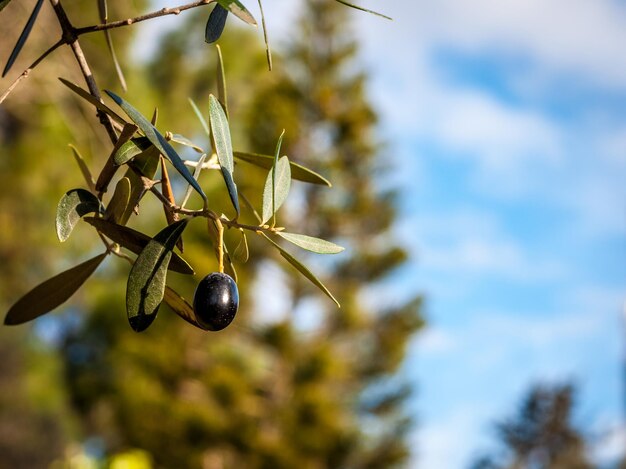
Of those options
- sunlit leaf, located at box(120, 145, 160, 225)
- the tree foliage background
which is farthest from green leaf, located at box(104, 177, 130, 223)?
the tree foliage background

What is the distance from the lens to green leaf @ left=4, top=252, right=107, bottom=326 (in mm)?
313

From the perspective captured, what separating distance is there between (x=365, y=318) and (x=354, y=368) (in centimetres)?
41

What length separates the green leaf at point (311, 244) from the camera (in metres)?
0.30

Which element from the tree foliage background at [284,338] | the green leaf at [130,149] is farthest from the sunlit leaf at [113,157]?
the tree foliage background at [284,338]

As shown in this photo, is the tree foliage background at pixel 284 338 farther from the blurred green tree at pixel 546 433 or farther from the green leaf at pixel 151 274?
the green leaf at pixel 151 274

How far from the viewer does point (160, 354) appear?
5973mm

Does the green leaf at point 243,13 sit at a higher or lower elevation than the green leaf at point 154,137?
higher

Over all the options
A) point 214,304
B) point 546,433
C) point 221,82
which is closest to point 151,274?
point 214,304

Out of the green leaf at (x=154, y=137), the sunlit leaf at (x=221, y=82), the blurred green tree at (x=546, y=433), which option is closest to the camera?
the green leaf at (x=154, y=137)

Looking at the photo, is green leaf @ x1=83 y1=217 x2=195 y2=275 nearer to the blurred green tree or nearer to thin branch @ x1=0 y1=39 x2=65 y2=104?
thin branch @ x1=0 y1=39 x2=65 y2=104

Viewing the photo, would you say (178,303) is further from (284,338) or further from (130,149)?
Answer: (284,338)

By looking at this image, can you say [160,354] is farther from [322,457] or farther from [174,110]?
[174,110]

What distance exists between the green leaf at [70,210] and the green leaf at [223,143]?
0.18ft

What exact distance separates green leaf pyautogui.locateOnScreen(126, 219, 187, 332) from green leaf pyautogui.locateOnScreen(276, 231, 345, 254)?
0.14 feet
